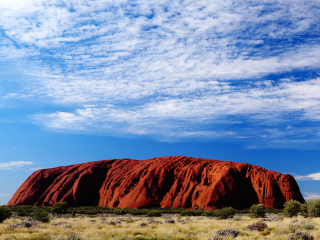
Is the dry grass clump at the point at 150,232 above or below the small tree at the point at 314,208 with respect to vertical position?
below

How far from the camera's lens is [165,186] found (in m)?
68.0

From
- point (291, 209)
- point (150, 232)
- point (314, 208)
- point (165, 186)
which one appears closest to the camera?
point (150, 232)

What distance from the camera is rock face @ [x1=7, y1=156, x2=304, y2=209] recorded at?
61.4m

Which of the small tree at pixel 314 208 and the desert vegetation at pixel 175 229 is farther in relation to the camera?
the small tree at pixel 314 208

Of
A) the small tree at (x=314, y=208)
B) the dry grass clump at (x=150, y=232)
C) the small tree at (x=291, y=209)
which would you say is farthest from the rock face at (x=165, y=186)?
the dry grass clump at (x=150, y=232)

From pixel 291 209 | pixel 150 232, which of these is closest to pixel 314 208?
pixel 291 209

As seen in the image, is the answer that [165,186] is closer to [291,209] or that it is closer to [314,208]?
[291,209]

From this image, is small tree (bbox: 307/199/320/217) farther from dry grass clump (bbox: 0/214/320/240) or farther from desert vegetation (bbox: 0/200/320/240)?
dry grass clump (bbox: 0/214/320/240)

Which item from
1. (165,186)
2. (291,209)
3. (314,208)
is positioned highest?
(165,186)

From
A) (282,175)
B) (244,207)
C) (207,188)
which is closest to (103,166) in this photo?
(207,188)

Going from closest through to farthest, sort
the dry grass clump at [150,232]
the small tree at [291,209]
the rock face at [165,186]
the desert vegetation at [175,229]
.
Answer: the dry grass clump at [150,232] < the desert vegetation at [175,229] < the small tree at [291,209] < the rock face at [165,186]

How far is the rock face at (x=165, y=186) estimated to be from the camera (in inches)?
2418

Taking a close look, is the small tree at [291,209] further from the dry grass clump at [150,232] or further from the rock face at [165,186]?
the rock face at [165,186]

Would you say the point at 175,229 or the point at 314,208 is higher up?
the point at 314,208
